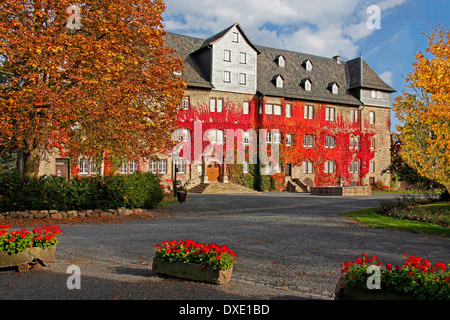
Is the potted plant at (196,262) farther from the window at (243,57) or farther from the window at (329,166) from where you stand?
the window at (329,166)

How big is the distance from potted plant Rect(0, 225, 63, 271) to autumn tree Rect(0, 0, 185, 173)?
7.89m

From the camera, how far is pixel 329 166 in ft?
145

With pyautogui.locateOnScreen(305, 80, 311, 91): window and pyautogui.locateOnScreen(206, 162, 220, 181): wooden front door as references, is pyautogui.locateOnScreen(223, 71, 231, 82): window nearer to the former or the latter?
pyautogui.locateOnScreen(206, 162, 220, 181): wooden front door

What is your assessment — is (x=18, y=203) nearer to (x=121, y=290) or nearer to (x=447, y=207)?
(x=121, y=290)

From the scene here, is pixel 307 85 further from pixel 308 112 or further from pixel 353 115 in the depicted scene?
pixel 353 115

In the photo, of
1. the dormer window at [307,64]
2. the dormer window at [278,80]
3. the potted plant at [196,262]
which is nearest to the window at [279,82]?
the dormer window at [278,80]

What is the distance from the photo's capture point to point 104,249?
380 inches

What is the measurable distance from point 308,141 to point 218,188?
43.6ft

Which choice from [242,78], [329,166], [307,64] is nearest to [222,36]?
[242,78]

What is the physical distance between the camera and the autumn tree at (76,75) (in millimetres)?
14367

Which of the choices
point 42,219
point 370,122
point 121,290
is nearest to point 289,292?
point 121,290

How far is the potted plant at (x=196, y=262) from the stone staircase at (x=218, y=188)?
27212 millimetres

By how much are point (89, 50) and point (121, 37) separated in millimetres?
3524

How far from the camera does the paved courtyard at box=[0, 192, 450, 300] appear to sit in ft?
19.2
